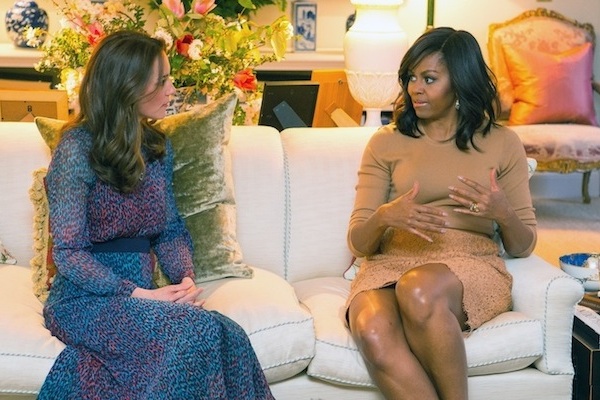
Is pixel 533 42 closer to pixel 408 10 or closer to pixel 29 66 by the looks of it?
pixel 408 10

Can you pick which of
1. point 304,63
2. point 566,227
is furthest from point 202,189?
point 566,227

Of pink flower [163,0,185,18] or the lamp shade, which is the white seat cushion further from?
pink flower [163,0,185,18]

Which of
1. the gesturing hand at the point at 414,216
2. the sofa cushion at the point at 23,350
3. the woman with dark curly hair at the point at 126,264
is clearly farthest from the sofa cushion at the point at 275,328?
the sofa cushion at the point at 23,350

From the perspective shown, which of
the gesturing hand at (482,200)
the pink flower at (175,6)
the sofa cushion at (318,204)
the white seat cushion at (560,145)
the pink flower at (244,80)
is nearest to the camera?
the gesturing hand at (482,200)

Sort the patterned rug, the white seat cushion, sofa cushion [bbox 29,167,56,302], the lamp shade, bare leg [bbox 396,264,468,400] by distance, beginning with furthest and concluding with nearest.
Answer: the white seat cushion, the patterned rug, the lamp shade, sofa cushion [bbox 29,167,56,302], bare leg [bbox 396,264,468,400]

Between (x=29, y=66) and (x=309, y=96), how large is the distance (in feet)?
7.14

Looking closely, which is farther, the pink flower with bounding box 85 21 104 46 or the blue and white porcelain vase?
the blue and white porcelain vase

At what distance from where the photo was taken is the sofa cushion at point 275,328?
8.64 feet

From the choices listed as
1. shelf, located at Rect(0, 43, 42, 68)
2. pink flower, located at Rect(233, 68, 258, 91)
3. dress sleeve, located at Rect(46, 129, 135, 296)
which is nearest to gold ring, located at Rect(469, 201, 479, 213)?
dress sleeve, located at Rect(46, 129, 135, 296)

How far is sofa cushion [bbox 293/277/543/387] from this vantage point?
2658 mm

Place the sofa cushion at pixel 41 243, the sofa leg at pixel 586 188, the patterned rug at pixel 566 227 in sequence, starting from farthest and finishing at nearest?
the sofa leg at pixel 586 188 → the patterned rug at pixel 566 227 → the sofa cushion at pixel 41 243

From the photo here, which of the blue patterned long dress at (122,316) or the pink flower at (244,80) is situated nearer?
the blue patterned long dress at (122,316)

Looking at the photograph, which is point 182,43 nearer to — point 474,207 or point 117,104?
point 117,104

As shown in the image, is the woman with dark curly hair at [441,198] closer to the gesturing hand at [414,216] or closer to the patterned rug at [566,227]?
the gesturing hand at [414,216]
